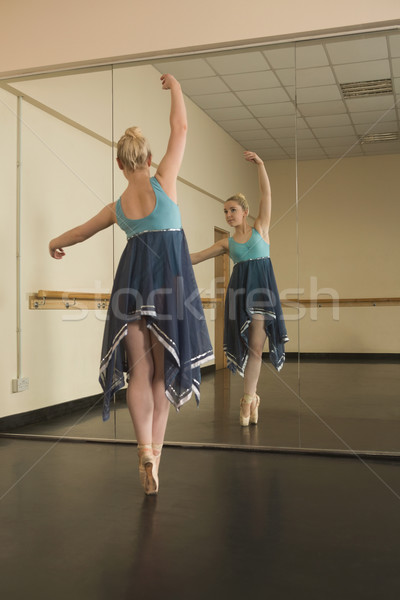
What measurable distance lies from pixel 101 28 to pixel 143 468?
260 cm

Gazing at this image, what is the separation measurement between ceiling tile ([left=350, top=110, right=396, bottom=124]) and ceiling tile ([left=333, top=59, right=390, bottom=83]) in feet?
0.59

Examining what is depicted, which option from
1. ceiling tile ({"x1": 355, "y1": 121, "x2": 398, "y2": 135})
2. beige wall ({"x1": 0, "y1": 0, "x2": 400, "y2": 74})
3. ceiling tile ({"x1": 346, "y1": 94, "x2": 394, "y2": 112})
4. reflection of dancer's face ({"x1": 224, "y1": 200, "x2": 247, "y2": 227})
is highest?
beige wall ({"x1": 0, "y1": 0, "x2": 400, "y2": 74})

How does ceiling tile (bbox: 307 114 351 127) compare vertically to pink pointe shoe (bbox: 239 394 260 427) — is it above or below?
above

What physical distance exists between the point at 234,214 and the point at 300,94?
2.57 feet

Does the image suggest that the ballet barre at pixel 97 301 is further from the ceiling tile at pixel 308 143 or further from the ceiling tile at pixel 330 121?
the ceiling tile at pixel 330 121

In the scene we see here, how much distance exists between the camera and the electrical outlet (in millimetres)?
4023

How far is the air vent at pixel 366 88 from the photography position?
328cm

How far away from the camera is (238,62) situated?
3.53 m

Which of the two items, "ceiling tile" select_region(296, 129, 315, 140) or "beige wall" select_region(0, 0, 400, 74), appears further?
"ceiling tile" select_region(296, 129, 315, 140)

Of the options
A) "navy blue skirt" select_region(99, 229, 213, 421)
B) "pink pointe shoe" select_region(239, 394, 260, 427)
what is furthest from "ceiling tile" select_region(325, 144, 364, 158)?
"pink pointe shoe" select_region(239, 394, 260, 427)

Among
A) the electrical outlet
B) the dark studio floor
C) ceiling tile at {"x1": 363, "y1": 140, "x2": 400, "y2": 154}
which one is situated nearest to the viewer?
the dark studio floor

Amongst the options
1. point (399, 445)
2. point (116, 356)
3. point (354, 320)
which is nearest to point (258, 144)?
point (354, 320)

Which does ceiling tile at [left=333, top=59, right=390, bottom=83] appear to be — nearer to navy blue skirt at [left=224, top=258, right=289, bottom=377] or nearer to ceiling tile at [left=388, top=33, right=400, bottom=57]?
ceiling tile at [left=388, top=33, right=400, bottom=57]

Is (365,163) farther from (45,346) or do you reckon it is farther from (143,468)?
(45,346)
